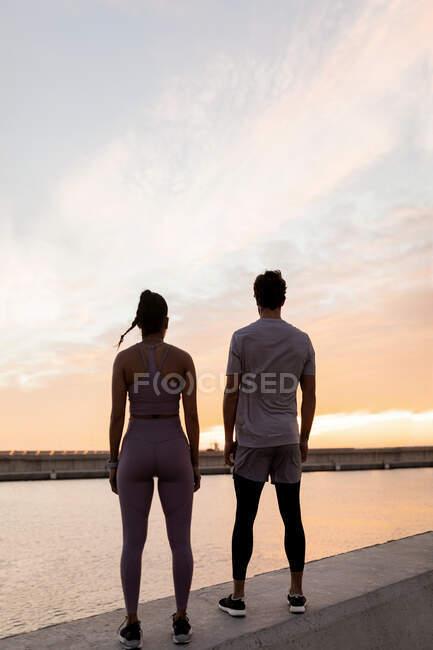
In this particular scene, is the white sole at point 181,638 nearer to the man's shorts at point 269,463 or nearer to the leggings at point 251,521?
the leggings at point 251,521

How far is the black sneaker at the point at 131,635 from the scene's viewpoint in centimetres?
323

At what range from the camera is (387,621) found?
13.5ft

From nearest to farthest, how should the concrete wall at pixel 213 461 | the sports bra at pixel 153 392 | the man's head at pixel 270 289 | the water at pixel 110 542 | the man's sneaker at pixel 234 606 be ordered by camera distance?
the sports bra at pixel 153 392, the man's sneaker at pixel 234 606, the man's head at pixel 270 289, the water at pixel 110 542, the concrete wall at pixel 213 461

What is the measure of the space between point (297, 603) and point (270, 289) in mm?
1973

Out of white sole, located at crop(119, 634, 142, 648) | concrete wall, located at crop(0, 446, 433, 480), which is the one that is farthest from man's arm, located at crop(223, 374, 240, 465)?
concrete wall, located at crop(0, 446, 433, 480)

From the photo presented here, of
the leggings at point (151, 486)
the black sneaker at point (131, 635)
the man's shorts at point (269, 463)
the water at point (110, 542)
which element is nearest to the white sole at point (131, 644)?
the black sneaker at point (131, 635)

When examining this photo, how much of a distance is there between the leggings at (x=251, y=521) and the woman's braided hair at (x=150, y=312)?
108 cm

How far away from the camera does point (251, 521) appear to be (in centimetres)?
392

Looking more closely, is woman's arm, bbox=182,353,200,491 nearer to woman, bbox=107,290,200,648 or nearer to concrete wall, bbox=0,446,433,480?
woman, bbox=107,290,200,648

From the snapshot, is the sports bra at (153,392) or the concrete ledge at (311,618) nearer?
the concrete ledge at (311,618)

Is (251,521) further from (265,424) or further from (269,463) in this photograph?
(265,424)

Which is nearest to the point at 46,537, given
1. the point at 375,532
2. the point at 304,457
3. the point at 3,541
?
the point at 3,541

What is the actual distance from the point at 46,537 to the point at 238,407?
29.5ft

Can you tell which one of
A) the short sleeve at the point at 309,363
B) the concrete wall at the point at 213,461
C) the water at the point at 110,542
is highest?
the concrete wall at the point at 213,461
